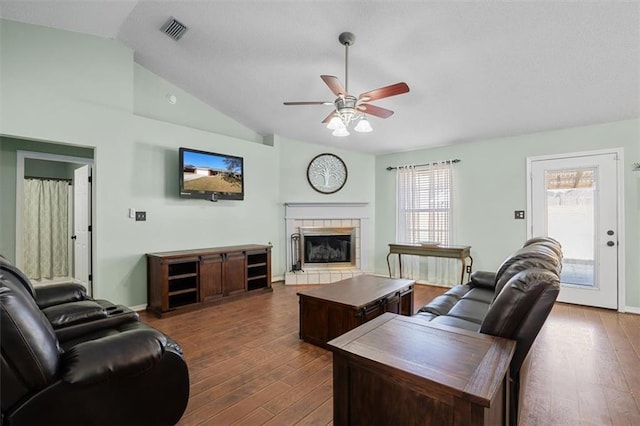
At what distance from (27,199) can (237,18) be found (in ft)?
17.2

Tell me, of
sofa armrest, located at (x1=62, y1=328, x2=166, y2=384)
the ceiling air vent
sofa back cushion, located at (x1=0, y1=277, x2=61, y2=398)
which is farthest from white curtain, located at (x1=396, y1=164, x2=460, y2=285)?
sofa back cushion, located at (x1=0, y1=277, x2=61, y2=398)

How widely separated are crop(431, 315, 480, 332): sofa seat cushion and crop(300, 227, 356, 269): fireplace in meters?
3.39

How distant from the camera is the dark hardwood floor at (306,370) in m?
1.89

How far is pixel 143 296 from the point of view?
3943 mm

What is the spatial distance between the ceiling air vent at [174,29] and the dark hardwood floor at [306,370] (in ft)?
10.5

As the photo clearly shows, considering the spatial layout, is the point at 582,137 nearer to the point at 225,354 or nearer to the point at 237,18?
the point at 237,18

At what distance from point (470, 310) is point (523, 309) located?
3.48 ft

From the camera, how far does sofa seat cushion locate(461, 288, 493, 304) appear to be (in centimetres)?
283

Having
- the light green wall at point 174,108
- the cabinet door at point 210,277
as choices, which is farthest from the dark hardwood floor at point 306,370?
the light green wall at point 174,108

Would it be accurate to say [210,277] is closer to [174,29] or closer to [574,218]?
[174,29]

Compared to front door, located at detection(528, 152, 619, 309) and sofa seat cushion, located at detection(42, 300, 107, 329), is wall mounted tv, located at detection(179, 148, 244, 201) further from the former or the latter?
front door, located at detection(528, 152, 619, 309)

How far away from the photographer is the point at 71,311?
2.11 m

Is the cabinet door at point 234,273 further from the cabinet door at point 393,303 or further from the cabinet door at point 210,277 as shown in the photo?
the cabinet door at point 393,303

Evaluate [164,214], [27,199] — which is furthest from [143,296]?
[27,199]
